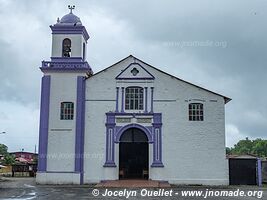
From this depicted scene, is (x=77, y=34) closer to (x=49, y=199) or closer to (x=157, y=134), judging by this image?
(x=157, y=134)

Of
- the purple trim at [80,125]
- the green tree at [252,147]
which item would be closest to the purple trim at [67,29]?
the purple trim at [80,125]

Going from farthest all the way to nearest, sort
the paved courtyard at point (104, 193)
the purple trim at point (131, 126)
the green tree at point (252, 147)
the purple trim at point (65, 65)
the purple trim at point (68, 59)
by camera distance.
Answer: the green tree at point (252, 147) → the purple trim at point (68, 59) → the purple trim at point (65, 65) → the purple trim at point (131, 126) → the paved courtyard at point (104, 193)

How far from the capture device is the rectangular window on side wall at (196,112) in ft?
88.1

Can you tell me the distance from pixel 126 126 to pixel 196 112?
457 centimetres

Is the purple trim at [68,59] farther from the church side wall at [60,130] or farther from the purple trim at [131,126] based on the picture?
the purple trim at [131,126]

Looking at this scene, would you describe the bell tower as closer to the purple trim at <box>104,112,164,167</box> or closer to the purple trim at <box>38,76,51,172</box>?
the purple trim at <box>38,76,51,172</box>

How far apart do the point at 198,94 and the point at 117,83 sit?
208 inches

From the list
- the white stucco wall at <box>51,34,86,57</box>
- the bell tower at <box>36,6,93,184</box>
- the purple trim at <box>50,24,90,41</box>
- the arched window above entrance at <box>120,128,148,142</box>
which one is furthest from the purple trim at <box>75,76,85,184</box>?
the purple trim at <box>50,24,90,41</box>

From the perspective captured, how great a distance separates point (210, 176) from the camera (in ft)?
85.7

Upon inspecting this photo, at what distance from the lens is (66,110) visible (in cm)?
2722

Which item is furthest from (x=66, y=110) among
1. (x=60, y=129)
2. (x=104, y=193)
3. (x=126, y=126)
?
(x=104, y=193)

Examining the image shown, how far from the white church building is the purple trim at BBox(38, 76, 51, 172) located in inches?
2.4

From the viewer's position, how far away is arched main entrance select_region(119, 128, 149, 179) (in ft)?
88.3

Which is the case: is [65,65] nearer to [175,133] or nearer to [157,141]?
[157,141]
